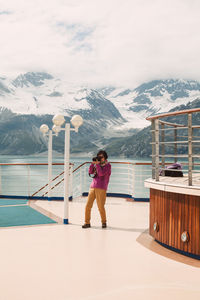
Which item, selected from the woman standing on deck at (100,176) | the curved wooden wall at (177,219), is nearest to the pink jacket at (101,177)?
the woman standing on deck at (100,176)

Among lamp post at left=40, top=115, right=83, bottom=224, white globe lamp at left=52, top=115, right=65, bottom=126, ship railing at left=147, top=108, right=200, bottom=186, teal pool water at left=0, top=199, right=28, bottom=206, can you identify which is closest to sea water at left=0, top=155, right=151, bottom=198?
teal pool water at left=0, top=199, right=28, bottom=206

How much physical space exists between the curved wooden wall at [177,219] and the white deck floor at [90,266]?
0.55ft

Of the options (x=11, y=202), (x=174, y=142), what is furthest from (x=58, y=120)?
(x=11, y=202)

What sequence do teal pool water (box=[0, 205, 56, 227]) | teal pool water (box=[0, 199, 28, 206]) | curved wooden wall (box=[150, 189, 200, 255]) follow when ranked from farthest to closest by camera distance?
teal pool water (box=[0, 199, 28, 206]) < teal pool water (box=[0, 205, 56, 227]) < curved wooden wall (box=[150, 189, 200, 255])

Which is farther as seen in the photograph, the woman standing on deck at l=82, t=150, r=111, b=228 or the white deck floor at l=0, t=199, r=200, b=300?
the woman standing on deck at l=82, t=150, r=111, b=228

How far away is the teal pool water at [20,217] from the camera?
6.40 meters

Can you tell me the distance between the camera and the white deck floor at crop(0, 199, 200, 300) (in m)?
3.09

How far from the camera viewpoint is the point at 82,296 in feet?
9.78

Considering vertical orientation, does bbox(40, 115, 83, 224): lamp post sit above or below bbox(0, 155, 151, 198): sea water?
above

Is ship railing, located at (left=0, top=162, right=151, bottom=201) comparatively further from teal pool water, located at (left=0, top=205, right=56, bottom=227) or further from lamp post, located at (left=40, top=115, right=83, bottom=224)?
lamp post, located at (left=40, top=115, right=83, bottom=224)

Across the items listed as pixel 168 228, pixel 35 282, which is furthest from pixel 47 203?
pixel 35 282

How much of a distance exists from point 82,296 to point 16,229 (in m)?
3.21

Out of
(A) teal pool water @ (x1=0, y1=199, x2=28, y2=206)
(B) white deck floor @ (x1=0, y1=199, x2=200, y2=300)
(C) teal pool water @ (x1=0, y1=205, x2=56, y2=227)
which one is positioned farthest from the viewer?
(A) teal pool water @ (x1=0, y1=199, x2=28, y2=206)

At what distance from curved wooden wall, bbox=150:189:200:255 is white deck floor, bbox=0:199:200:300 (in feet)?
0.55
